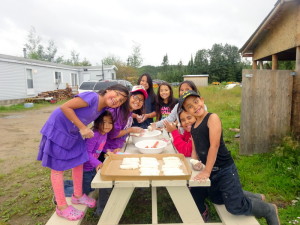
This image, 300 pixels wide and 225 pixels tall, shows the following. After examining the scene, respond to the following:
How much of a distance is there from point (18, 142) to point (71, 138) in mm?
5605

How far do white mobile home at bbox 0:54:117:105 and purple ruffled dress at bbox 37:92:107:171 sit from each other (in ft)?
48.2

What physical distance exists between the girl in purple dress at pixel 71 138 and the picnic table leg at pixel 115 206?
284 millimetres

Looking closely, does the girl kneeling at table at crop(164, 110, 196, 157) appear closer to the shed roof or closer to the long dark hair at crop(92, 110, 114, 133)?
the long dark hair at crop(92, 110, 114, 133)

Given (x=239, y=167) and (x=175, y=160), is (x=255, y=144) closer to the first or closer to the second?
(x=239, y=167)

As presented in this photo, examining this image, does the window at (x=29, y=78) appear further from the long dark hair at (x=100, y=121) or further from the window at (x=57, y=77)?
the long dark hair at (x=100, y=121)

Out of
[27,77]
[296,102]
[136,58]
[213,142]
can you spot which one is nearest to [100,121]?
[213,142]

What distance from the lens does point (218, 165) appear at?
2227 millimetres

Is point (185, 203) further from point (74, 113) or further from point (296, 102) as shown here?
point (296, 102)

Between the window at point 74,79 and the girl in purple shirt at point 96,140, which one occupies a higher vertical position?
the window at point 74,79

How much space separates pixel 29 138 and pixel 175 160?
6602 millimetres

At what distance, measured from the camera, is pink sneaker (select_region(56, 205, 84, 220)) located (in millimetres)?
2195

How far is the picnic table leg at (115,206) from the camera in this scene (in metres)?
2.11

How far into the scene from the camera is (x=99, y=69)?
27.8 m

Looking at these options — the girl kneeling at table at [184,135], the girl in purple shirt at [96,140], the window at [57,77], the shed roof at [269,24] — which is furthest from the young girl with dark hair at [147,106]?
the window at [57,77]
